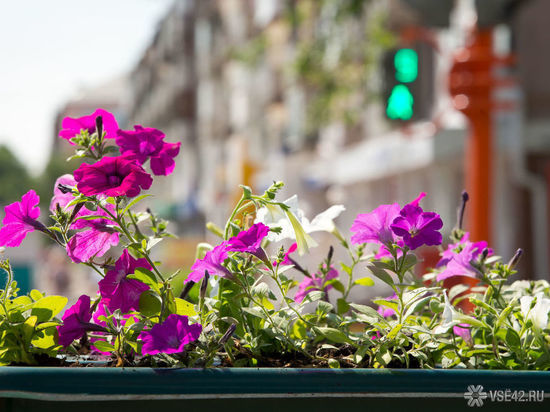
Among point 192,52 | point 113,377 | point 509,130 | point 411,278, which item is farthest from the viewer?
point 192,52

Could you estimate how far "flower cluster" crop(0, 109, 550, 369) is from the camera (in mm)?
1603

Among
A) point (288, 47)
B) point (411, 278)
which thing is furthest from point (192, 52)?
point (411, 278)

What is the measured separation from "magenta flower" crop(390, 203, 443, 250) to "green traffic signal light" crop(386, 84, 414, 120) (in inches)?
253

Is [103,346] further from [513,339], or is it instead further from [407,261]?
[513,339]

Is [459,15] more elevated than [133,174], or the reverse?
[459,15]

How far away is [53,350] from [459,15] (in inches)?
632

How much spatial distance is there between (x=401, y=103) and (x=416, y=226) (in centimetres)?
644

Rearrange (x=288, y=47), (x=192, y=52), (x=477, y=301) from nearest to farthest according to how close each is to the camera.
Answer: (x=477, y=301), (x=288, y=47), (x=192, y=52)

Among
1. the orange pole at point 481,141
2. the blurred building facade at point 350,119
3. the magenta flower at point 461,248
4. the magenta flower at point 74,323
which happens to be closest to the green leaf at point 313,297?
the magenta flower at point 461,248

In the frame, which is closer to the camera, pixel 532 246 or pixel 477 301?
pixel 477 301

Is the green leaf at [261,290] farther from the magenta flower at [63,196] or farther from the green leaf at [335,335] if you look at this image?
the magenta flower at [63,196]

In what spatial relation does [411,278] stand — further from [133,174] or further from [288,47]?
[288,47]

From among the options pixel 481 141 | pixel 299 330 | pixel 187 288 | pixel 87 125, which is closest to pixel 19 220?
pixel 87 125

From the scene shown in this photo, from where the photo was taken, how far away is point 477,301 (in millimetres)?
1713
